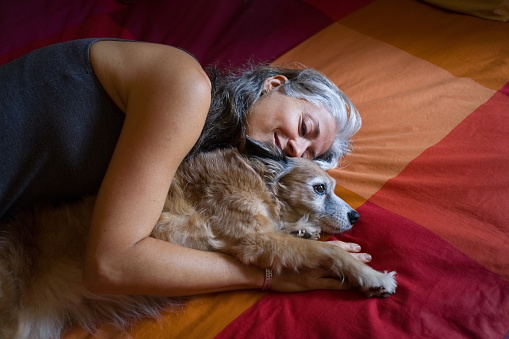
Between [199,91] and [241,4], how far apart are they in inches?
78.5

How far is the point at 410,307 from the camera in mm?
1479

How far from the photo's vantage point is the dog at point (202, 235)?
1591mm

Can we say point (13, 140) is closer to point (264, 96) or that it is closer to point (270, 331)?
point (264, 96)

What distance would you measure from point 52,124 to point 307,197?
3.20ft

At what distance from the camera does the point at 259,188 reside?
181cm

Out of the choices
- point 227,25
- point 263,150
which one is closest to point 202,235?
point 263,150

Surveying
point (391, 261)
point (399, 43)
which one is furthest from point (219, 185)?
point (399, 43)

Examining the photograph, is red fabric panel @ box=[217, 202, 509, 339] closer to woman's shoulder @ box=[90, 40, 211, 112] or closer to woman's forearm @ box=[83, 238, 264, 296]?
woman's forearm @ box=[83, 238, 264, 296]

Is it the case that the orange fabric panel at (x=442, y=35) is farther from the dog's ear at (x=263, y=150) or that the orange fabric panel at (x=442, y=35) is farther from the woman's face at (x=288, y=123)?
the dog's ear at (x=263, y=150)

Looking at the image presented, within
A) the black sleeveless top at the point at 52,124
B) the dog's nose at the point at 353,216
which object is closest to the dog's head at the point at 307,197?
the dog's nose at the point at 353,216

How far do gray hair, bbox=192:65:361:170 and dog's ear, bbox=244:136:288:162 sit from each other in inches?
2.5

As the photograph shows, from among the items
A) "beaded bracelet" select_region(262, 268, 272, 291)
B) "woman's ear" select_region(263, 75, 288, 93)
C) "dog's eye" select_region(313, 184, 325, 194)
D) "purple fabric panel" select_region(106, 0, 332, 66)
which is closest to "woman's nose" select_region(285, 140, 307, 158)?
"dog's eye" select_region(313, 184, 325, 194)

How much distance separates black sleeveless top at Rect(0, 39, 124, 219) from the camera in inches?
61.8

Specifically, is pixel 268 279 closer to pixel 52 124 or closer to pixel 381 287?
pixel 381 287
